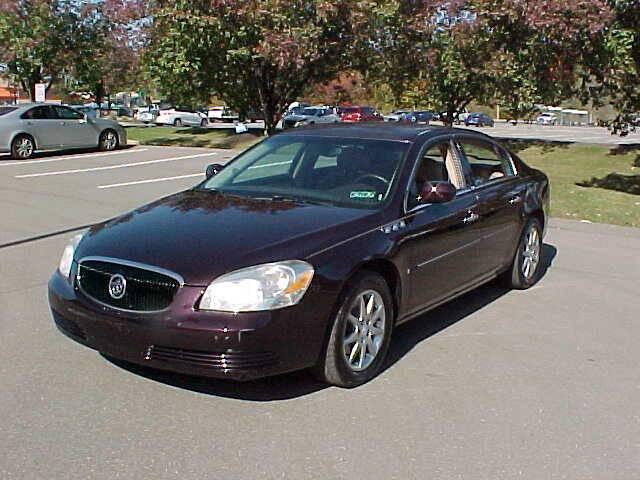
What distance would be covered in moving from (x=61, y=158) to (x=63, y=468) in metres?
17.5

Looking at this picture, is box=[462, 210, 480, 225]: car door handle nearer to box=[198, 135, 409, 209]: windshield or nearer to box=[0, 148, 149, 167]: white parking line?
box=[198, 135, 409, 209]: windshield

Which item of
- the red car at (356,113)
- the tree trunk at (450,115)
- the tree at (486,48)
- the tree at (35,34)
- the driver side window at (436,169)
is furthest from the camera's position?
the red car at (356,113)

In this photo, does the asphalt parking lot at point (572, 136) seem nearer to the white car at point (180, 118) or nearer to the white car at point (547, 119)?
the white car at point (547, 119)

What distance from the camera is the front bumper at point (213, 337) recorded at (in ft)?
12.5

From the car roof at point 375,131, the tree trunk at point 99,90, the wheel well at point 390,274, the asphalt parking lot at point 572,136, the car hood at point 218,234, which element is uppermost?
the tree trunk at point 99,90

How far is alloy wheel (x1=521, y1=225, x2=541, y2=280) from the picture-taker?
6.84 metres

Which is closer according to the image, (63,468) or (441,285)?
(63,468)

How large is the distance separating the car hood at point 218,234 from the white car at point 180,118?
43.3m

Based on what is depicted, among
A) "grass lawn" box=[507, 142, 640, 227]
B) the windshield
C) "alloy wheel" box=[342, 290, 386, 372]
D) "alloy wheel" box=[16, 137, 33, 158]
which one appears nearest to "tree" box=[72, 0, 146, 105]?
"alloy wheel" box=[16, 137, 33, 158]

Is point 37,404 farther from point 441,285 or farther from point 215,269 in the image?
point 441,285

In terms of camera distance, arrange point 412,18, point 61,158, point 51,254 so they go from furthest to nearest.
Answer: point 412,18, point 61,158, point 51,254

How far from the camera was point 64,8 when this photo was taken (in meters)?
24.9

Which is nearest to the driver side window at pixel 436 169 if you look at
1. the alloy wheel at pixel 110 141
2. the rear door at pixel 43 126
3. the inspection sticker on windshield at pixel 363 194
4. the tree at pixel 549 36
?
the inspection sticker on windshield at pixel 363 194

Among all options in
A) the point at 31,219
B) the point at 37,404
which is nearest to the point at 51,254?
the point at 31,219
